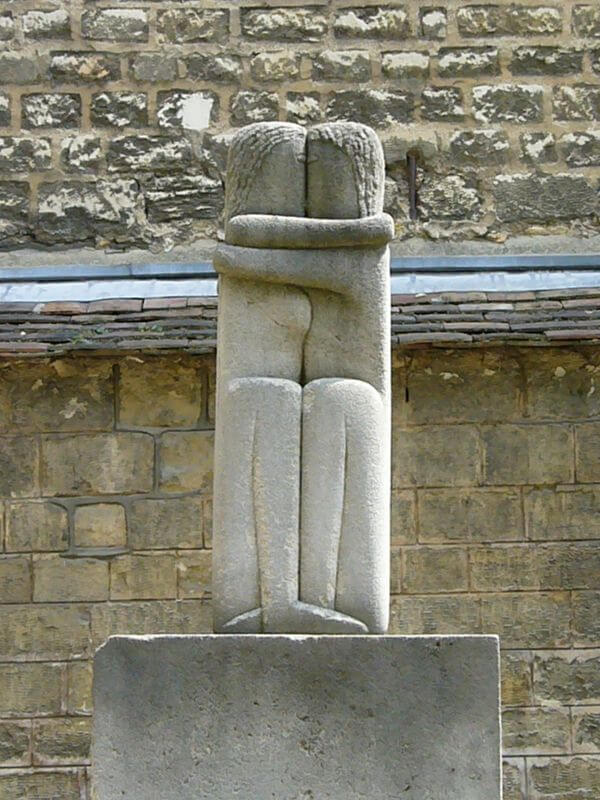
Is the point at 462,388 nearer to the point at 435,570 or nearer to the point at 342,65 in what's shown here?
the point at 435,570

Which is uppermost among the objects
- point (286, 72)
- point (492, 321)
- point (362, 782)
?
point (286, 72)

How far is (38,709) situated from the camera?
337 inches

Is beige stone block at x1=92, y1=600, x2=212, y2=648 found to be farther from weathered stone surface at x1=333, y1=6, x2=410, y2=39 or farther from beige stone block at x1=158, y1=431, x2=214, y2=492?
weathered stone surface at x1=333, y1=6, x2=410, y2=39

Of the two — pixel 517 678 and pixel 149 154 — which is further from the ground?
pixel 149 154

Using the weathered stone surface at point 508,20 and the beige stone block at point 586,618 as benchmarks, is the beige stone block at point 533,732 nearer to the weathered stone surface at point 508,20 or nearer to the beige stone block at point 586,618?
the beige stone block at point 586,618

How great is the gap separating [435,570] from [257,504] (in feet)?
10.7

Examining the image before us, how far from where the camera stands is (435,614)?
8.56 m

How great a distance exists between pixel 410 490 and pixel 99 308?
1.58m

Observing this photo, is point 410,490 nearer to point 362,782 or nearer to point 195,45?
point 195,45

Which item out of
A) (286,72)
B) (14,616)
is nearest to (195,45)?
(286,72)

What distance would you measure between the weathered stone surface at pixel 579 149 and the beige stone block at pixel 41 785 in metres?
3.72

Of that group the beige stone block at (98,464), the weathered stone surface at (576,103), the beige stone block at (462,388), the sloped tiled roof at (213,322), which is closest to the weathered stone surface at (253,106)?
the sloped tiled roof at (213,322)

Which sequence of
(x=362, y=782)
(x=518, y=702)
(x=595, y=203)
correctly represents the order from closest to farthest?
(x=362, y=782), (x=518, y=702), (x=595, y=203)

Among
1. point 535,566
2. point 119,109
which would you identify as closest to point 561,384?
point 535,566
